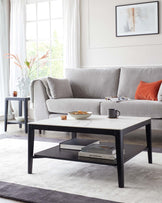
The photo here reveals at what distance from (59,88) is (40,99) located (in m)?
0.30

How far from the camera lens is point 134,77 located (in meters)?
4.49

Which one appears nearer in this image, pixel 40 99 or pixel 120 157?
pixel 120 157

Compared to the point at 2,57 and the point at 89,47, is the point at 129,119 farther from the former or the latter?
the point at 2,57

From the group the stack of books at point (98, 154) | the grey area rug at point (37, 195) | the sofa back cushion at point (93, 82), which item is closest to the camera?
the grey area rug at point (37, 195)

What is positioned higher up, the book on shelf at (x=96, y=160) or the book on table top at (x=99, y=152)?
the book on table top at (x=99, y=152)

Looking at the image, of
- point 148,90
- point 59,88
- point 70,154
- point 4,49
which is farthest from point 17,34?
point 70,154

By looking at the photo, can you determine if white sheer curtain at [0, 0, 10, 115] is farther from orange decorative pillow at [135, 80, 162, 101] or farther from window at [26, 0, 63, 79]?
orange decorative pillow at [135, 80, 162, 101]

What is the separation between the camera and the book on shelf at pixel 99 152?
233cm

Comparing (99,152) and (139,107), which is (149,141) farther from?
(139,107)

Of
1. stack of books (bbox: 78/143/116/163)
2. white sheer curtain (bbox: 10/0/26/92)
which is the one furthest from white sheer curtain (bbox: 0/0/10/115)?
stack of books (bbox: 78/143/116/163)

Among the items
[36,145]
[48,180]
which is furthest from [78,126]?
[36,145]

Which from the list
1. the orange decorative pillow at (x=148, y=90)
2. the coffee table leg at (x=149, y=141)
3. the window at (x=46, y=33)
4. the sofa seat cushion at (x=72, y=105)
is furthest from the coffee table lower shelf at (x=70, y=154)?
the window at (x=46, y=33)

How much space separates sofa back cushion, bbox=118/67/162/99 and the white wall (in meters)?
0.50

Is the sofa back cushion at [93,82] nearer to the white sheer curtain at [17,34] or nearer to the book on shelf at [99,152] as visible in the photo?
the white sheer curtain at [17,34]
